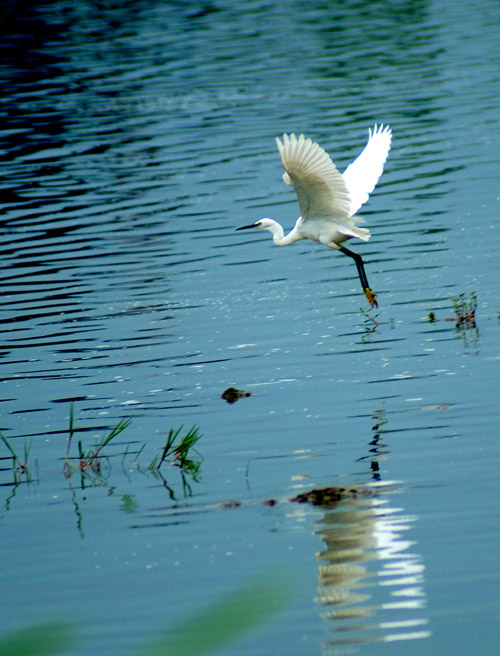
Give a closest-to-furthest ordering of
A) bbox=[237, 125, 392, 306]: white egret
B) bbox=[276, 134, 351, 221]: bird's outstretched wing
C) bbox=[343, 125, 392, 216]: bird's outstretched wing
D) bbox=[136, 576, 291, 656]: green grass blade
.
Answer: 1. bbox=[136, 576, 291, 656]: green grass blade
2. bbox=[276, 134, 351, 221]: bird's outstretched wing
3. bbox=[237, 125, 392, 306]: white egret
4. bbox=[343, 125, 392, 216]: bird's outstretched wing

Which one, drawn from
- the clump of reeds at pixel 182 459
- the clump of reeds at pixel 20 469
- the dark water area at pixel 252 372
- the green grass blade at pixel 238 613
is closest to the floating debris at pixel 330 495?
the dark water area at pixel 252 372

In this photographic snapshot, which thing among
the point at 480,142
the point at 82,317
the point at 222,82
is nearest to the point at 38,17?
the point at 222,82

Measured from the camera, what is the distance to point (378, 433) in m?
7.07

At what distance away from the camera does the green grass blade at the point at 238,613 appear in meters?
0.88

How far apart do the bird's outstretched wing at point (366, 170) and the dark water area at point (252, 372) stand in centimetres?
113

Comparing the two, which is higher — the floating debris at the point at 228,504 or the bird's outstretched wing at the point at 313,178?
the bird's outstretched wing at the point at 313,178

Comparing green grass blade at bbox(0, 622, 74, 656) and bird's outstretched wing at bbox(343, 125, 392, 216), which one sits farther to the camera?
bird's outstretched wing at bbox(343, 125, 392, 216)

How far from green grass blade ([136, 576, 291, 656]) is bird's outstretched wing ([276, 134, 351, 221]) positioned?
7589 millimetres

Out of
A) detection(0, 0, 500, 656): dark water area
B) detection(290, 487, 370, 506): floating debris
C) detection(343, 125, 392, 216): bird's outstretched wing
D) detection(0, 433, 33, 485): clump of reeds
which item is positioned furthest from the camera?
detection(343, 125, 392, 216): bird's outstretched wing

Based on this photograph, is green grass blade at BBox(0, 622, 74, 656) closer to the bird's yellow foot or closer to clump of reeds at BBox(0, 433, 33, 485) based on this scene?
clump of reeds at BBox(0, 433, 33, 485)

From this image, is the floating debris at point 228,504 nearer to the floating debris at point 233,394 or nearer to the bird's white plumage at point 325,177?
the floating debris at point 233,394

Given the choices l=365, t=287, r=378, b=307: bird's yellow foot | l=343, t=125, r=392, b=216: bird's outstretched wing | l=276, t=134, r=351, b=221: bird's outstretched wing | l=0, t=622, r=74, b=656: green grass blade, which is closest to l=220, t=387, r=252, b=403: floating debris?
l=276, t=134, r=351, b=221: bird's outstretched wing

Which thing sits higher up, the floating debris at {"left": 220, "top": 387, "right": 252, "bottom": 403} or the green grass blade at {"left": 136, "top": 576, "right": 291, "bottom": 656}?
the floating debris at {"left": 220, "top": 387, "right": 252, "bottom": 403}

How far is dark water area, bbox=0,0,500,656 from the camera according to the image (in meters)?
4.91
